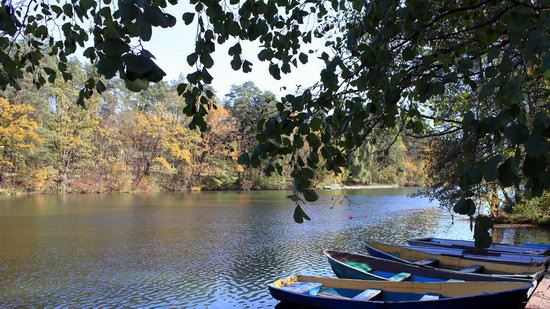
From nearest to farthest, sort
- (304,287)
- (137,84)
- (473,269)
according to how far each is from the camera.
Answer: (137,84) < (304,287) < (473,269)

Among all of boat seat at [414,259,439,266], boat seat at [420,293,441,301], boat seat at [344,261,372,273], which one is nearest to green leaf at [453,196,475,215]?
boat seat at [420,293,441,301]

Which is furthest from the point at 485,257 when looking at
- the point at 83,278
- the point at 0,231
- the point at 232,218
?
the point at 0,231

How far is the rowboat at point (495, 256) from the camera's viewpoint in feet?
33.7

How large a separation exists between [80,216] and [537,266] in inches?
936

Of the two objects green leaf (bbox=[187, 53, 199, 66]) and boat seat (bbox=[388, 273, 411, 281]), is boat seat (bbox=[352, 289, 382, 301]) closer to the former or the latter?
boat seat (bbox=[388, 273, 411, 281])

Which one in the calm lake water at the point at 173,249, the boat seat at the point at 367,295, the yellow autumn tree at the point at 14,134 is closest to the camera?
the boat seat at the point at 367,295

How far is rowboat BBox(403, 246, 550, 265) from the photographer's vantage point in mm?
10258

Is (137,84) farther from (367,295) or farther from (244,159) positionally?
(367,295)

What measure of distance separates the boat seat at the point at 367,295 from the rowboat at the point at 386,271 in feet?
2.37

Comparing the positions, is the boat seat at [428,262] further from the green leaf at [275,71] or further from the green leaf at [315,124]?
the green leaf at [275,71]

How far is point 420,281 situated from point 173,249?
10.3m

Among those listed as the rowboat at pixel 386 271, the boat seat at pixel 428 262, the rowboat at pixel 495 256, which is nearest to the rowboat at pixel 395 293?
the rowboat at pixel 386 271

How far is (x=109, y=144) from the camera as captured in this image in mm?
54281

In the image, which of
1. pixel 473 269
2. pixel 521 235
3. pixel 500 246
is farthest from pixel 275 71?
pixel 521 235
